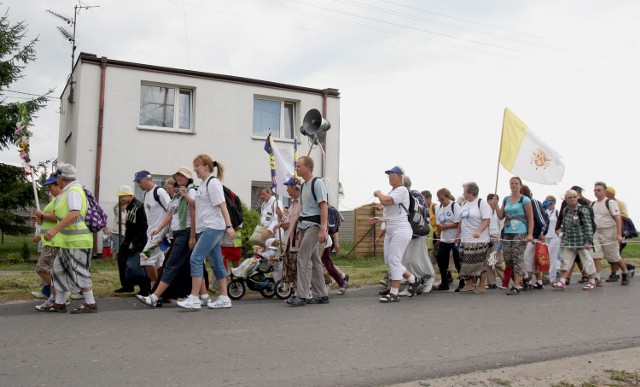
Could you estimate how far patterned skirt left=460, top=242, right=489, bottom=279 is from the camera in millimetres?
10539

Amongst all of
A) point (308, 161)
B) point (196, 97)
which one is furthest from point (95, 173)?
point (308, 161)

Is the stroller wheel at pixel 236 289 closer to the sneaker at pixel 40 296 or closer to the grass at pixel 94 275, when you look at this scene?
the grass at pixel 94 275

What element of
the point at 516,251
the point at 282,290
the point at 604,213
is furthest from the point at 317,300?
the point at 604,213

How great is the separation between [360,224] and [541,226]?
33.7 ft

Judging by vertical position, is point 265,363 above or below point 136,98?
below

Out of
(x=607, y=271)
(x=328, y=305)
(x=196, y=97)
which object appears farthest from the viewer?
(x=196, y=97)

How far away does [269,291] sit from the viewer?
9.84 m

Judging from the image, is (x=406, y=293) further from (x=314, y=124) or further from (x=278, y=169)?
(x=314, y=124)

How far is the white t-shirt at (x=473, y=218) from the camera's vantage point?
413 inches

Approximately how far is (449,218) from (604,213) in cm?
348

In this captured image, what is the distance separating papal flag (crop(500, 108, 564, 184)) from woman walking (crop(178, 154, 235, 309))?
508cm

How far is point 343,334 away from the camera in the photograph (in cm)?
657

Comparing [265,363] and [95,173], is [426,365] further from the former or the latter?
[95,173]

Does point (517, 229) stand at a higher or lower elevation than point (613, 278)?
higher
